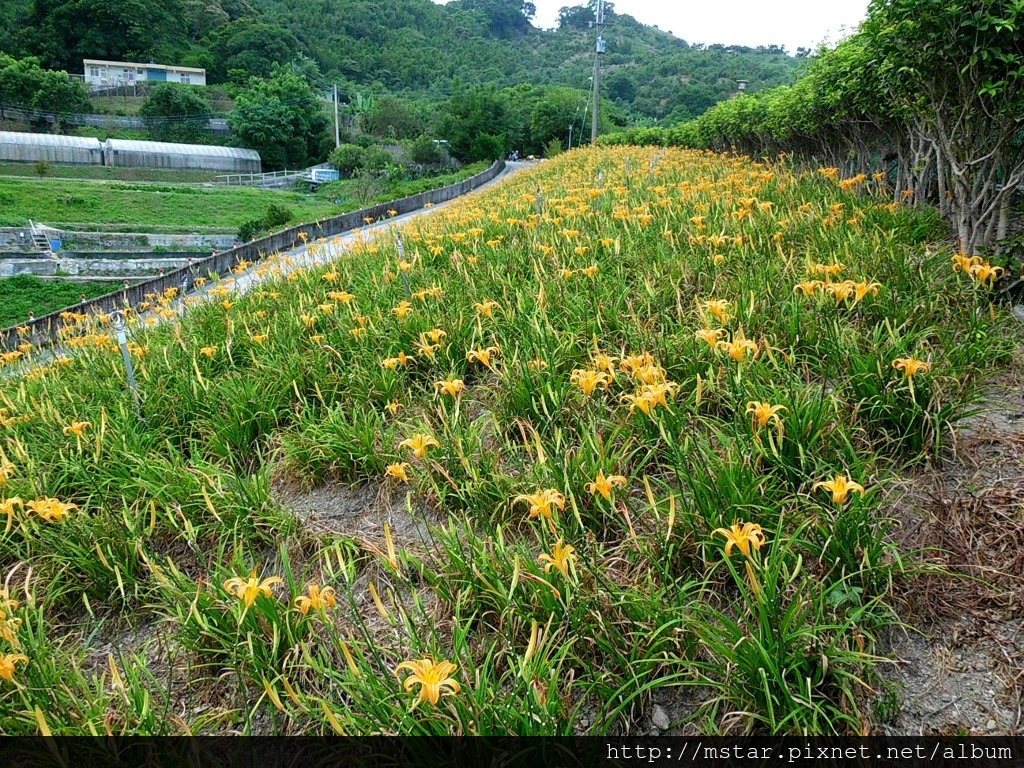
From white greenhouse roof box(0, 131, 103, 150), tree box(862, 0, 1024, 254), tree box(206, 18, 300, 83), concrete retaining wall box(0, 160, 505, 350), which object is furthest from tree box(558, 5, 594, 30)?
tree box(862, 0, 1024, 254)

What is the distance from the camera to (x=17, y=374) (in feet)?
15.5

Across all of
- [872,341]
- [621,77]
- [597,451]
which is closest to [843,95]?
[872,341]

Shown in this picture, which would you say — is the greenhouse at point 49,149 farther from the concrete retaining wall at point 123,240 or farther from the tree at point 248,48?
the tree at point 248,48

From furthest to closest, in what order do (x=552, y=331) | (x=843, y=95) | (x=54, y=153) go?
(x=54, y=153)
(x=843, y=95)
(x=552, y=331)

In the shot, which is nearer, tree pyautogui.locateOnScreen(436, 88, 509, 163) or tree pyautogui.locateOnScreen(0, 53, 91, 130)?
tree pyautogui.locateOnScreen(436, 88, 509, 163)

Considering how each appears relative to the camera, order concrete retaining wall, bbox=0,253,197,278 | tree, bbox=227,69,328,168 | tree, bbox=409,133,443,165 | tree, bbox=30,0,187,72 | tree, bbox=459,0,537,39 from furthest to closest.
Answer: tree, bbox=459,0,537,39, tree, bbox=30,0,187,72, tree, bbox=227,69,328,168, tree, bbox=409,133,443,165, concrete retaining wall, bbox=0,253,197,278

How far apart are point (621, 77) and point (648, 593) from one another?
76.3 m

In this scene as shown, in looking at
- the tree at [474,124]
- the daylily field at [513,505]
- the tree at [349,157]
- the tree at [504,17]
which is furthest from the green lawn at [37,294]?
the tree at [504,17]

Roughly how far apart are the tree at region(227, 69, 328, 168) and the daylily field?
65384 millimetres

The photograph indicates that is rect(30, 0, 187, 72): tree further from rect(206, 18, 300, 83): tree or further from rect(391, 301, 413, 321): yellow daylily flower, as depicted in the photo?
rect(391, 301, 413, 321): yellow daylily flower

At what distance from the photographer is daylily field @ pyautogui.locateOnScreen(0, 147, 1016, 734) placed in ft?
5.16

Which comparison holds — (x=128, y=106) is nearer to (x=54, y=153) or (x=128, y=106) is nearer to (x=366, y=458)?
(x=54, y=153)

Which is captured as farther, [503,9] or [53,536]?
[503,9]

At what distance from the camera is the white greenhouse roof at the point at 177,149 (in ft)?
171
